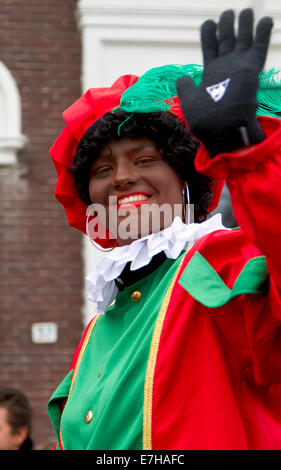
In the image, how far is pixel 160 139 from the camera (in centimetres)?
196

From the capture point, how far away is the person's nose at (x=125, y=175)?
193cm

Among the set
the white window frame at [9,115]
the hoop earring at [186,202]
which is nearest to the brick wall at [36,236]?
the white window frame at [9,115]

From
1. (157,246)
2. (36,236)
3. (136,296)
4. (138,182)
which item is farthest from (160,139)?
(36,236)

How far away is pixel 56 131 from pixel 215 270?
3824 millimetres

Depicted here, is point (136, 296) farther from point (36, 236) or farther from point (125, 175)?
point (36, 236)

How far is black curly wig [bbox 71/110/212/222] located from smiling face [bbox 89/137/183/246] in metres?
0.02

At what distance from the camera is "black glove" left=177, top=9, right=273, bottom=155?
53.6 inches

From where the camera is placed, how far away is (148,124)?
197 centimetres

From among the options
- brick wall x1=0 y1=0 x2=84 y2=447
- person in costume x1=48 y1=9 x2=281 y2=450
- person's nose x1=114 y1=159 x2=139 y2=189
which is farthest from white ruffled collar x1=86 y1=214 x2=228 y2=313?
brick wall x1=0 y1=0 x2=84 y2=447

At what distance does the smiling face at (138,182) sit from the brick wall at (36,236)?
10.8 ft

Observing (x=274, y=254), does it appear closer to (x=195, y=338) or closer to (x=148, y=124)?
(x=195, y=338)

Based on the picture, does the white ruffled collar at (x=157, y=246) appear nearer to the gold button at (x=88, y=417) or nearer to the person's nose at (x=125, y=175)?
the person's nose at (x=125, y=175)

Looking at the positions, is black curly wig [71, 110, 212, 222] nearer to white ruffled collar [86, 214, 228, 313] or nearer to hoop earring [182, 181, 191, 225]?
hoop earring [182, 181, 191, 225]
